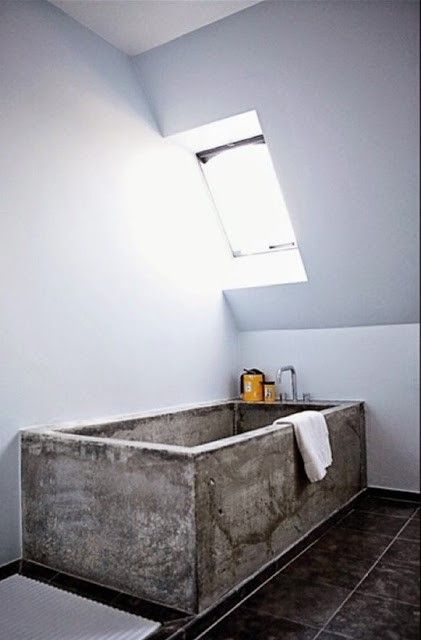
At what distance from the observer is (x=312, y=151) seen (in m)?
2.56

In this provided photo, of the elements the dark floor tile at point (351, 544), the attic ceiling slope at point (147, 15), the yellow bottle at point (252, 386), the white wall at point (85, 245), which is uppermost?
the attic ceiling slope at point (147, 15)

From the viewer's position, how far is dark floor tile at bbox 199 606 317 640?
1.57 m

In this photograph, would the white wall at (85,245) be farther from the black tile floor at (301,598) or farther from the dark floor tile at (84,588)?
the black tile floor at (301,598)

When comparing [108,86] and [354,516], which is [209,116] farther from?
[354,516]

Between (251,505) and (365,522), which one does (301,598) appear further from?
(365,522)

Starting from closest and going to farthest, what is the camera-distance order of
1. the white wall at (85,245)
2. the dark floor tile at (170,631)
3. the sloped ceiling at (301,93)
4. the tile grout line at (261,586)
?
the dark floor tile at (170,631), the tile grout line at (261,586), the sloped ceiling at (301,93), the white wall at (85,245)

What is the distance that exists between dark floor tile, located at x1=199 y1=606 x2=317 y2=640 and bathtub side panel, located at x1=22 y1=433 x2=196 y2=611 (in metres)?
0.14

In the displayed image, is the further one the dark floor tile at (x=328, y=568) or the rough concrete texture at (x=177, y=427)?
the rough concrete texture at (x=177, y=427)

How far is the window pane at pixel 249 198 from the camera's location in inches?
129

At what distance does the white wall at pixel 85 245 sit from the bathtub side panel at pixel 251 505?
914mm

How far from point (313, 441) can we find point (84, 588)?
115 cm

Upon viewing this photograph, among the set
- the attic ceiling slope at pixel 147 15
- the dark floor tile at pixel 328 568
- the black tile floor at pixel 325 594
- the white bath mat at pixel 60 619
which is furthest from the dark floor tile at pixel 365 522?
the attic ceiling slope at pixel 147 15

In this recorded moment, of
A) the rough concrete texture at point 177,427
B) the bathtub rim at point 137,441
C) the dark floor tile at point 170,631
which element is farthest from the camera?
the rough concrete texture at point 177,427

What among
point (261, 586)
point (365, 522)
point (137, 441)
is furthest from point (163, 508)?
point (365, 522)
